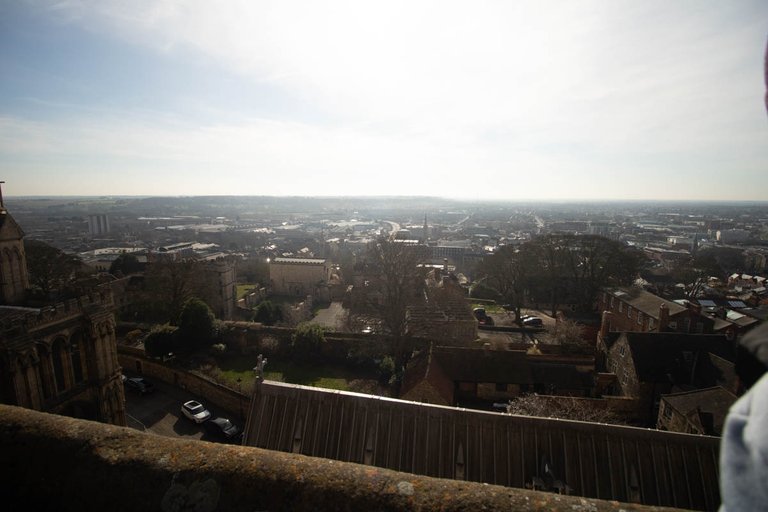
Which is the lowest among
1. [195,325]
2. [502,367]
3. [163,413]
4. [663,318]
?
[163,413]

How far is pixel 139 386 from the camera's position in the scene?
23.5 m

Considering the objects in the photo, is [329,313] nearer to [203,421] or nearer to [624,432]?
[203,421]

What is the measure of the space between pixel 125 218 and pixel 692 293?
715ft

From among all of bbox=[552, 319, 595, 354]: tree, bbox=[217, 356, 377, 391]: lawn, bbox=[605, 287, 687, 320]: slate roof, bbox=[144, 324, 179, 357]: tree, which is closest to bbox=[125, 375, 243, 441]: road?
bbox=[144, 324, 179, 357]: tree

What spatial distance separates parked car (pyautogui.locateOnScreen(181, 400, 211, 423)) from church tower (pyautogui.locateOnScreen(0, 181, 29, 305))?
8591 millimetres

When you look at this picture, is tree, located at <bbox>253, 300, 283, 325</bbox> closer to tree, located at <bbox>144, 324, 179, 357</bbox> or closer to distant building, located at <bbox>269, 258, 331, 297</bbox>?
tree, located at <bbox>144, 324, 179, 357</bbox>

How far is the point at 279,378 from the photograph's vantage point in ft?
85.6

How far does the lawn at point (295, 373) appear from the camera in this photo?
84.2 ft

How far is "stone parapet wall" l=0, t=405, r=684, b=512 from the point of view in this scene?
3.14 meters

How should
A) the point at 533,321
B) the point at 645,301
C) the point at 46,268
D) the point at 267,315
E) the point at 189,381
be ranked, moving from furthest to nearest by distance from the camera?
the point at 533,321
the point at 267,315
the point at 46,268
the point at 645,301
the point at 189,381

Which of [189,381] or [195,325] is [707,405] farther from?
[195,325]

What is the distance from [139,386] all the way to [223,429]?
7.63m

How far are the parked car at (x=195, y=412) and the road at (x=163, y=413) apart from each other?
32 centimetres

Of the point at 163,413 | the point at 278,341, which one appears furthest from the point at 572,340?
the point at 163,413
